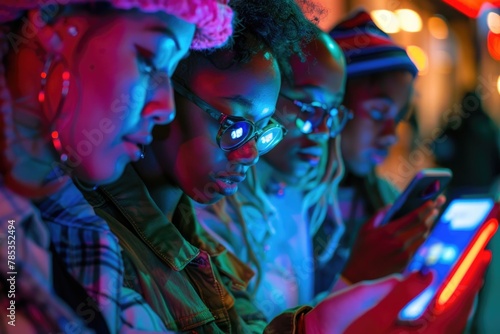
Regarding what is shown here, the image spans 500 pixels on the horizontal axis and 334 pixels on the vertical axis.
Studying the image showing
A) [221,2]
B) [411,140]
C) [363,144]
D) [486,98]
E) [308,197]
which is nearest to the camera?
[221,2]

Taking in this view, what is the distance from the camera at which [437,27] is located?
2375 millimetres

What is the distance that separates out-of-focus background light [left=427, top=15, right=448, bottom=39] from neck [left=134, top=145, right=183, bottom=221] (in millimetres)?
1416

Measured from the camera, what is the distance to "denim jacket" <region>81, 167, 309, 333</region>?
3.81 feet

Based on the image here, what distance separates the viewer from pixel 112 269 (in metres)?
1.06

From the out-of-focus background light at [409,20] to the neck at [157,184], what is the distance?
3.86 ft

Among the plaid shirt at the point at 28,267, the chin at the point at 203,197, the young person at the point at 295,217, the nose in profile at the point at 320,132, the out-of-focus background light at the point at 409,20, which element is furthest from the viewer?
the out-of-focus background light at the point at 409,20

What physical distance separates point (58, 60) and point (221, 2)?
11.4 inches

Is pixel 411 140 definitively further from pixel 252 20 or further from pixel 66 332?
pixel 66 332

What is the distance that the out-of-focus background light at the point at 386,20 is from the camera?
199 centimetres

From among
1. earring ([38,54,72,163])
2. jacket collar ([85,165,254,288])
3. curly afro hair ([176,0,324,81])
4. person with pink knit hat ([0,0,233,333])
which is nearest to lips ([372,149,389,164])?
curly afro hair ([176,0,324,81])

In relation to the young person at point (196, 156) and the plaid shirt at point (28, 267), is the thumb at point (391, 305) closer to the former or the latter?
the young person at point (196, 156)

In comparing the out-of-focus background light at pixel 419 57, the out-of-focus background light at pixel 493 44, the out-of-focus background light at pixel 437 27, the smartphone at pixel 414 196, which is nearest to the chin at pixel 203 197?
the smartphone at pixel 414 196

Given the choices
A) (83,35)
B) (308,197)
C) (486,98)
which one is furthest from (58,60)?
(486,98)

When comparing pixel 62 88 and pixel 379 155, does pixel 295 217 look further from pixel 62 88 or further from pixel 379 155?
pixel 62 88
